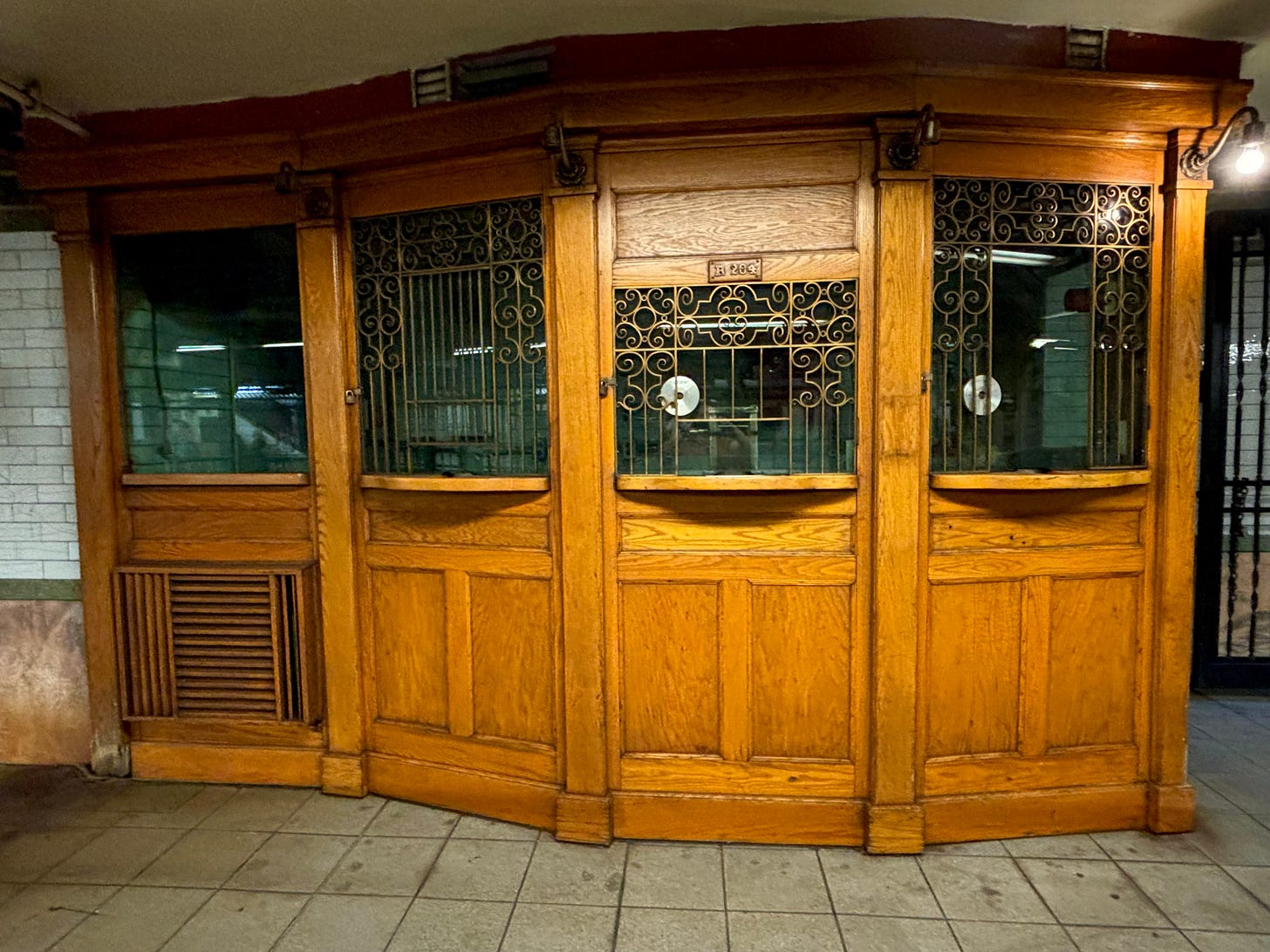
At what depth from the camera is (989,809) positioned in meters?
2.58

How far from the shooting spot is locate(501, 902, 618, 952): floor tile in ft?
6.79

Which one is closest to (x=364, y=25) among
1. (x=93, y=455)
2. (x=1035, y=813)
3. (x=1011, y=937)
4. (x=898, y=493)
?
(x=93, y=455)

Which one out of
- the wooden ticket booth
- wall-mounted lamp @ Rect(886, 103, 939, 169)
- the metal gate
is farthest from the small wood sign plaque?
the metal gate

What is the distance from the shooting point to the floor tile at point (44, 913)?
2.12 meters

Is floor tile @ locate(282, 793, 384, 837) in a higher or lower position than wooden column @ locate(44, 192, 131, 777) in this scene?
lower

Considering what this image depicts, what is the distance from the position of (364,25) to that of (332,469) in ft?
5.31

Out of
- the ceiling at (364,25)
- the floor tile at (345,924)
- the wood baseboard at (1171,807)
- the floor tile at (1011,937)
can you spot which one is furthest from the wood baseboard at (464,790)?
the ceiling at (364,25)

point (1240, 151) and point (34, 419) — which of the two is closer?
point (1240, 151)

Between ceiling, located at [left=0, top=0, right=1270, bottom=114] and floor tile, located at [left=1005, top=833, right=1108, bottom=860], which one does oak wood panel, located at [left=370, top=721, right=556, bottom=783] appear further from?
ceiling, located at [left=0, top=0, right=1270, bottom=114]

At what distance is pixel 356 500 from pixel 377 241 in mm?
1057

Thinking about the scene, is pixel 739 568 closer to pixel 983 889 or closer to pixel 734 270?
pixel 734 270

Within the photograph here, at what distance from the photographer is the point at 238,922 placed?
2.18 meters

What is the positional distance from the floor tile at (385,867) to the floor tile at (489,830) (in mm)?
98

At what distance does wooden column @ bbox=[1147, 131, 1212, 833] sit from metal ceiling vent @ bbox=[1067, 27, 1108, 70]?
15.1 inches
